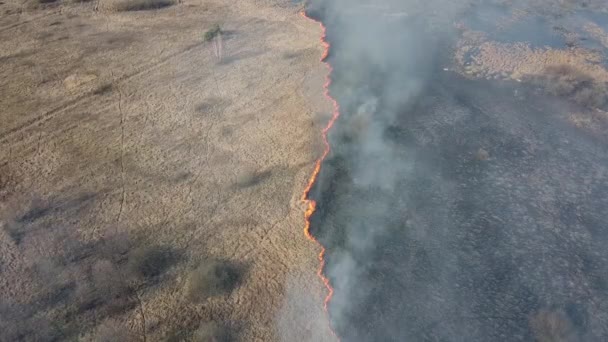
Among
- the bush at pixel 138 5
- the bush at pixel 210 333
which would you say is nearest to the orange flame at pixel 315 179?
the bush at pixel 210 333

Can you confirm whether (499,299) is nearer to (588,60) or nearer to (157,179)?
(157,179)

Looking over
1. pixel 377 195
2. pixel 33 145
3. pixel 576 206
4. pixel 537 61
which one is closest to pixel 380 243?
pixel 377 195

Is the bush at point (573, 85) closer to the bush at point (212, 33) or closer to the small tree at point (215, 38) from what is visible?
the small tree at point (215, 38)

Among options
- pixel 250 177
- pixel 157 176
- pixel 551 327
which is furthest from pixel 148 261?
pixel 551 327

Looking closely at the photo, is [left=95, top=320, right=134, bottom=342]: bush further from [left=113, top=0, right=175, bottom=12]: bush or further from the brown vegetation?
[left=113, top=0, right=175, bottom=12]: bush

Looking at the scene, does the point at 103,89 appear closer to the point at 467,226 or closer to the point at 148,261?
the point at 148,261

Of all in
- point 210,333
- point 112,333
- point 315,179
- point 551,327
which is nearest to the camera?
point 210,333
